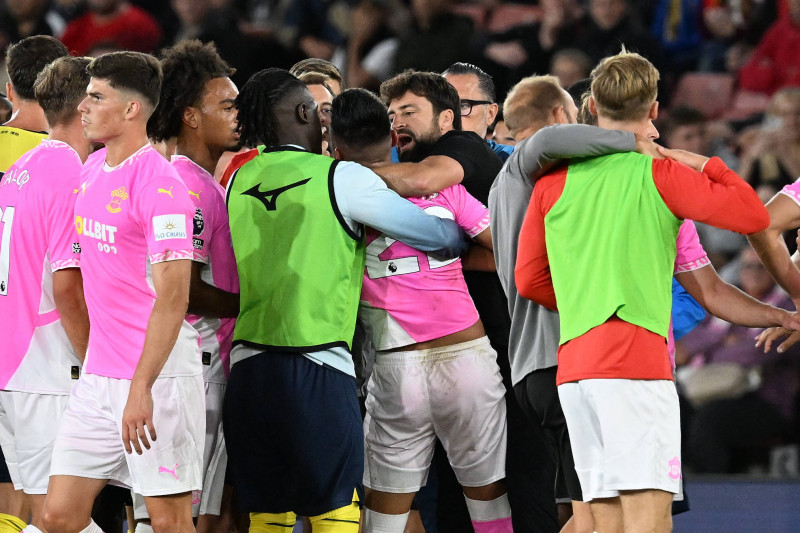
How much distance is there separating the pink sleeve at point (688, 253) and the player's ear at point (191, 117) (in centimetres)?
195

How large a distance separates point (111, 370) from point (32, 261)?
80cm

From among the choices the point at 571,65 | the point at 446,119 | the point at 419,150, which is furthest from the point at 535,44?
the point at 419,150

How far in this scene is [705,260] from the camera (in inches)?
153

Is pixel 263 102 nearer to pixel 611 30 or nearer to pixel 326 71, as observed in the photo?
pixel 326 71

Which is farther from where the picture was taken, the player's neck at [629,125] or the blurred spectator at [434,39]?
the blurred spectator at [434,39]

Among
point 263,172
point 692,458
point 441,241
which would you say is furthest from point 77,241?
point 692,458

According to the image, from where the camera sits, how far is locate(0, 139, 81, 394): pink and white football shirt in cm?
428

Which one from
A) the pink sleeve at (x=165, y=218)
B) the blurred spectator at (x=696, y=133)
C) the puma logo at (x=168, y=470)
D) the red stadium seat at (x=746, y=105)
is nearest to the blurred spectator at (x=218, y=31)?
the blurred spectator at (x=696, y=133)

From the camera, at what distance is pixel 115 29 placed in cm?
A: 1076

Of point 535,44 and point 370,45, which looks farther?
point 370,45

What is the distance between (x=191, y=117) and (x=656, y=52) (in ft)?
20.6

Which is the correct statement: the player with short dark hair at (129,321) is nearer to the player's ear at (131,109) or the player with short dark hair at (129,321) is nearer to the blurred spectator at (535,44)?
the player's ear at (131,109)

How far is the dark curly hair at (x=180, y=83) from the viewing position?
14.8 feet

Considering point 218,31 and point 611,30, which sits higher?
point 218,31
